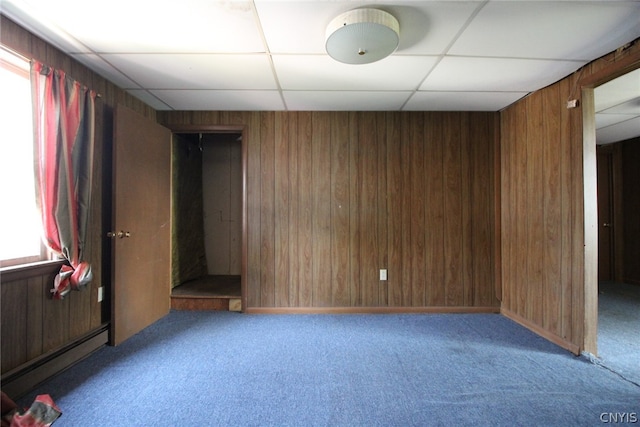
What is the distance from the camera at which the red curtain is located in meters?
1.58

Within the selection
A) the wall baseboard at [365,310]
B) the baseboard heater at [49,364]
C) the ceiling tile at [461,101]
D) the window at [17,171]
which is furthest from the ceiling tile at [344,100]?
the baseboard heater at [49,364]

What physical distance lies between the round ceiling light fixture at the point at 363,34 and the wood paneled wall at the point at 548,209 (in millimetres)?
1523

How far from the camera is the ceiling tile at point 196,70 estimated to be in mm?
1777

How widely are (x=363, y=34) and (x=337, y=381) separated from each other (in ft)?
6.67

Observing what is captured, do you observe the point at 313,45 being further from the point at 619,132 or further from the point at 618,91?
the point at 619,132

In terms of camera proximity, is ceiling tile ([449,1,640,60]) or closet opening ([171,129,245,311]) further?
closet opening ([171,129,245,311])

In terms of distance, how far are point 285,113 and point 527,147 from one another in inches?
92.8

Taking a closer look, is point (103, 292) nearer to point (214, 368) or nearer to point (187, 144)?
point (214, 368)

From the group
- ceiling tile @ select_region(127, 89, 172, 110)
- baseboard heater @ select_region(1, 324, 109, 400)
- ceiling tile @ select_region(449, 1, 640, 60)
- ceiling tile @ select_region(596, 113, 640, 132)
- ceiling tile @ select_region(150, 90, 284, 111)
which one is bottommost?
baseboard heater @ select_region(1, 324, 109, 400)

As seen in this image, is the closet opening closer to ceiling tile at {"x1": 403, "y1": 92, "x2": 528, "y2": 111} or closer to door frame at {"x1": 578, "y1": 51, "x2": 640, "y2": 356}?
ceiling tile at {"x1": 403, "y1": 92, "x2": 528, "y2": 111}

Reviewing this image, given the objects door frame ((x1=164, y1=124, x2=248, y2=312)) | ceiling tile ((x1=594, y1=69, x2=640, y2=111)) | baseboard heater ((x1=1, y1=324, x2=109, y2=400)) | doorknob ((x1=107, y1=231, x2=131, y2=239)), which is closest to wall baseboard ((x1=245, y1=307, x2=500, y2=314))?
door frame ((x1=164, y1=124, x2=248, y2=312))

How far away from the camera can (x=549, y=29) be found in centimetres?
147

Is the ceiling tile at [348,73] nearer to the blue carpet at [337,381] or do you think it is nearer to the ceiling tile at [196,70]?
the ceiling tile at [196,70]

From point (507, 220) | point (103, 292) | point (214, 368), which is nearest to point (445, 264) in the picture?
point (507, 220)
